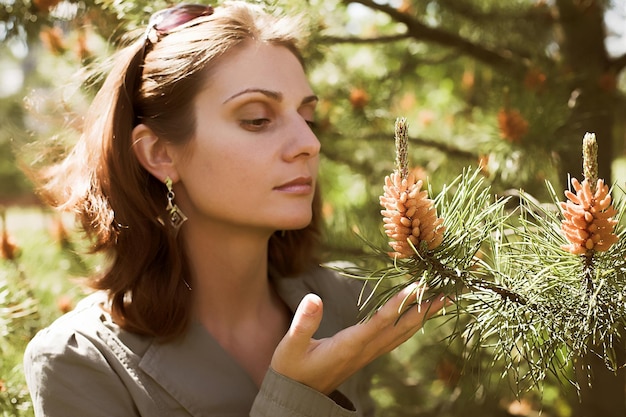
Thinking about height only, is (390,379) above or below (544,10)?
below

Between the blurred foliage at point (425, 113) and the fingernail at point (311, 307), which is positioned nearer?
the fingernail at point (311, 307)

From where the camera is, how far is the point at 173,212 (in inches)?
52.6

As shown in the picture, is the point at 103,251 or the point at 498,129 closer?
the point at 103,251

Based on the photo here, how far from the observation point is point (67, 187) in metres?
1.39

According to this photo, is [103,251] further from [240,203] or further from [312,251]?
[312,251]

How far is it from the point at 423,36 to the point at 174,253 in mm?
792

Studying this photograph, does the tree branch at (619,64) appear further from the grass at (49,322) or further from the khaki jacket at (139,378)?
the khaki jacket at (139,378)

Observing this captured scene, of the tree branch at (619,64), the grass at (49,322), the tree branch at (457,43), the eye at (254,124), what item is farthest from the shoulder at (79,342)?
the tree branch at (619,64)

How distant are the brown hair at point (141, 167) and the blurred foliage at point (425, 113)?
8 cm

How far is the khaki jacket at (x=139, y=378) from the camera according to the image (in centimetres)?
108

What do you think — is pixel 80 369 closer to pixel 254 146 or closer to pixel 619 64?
pixel 254 146

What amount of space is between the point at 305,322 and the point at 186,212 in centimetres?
48

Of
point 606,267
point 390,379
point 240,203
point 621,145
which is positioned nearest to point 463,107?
point 621,145

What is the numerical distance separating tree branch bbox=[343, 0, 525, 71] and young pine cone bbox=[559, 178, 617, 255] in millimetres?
978
